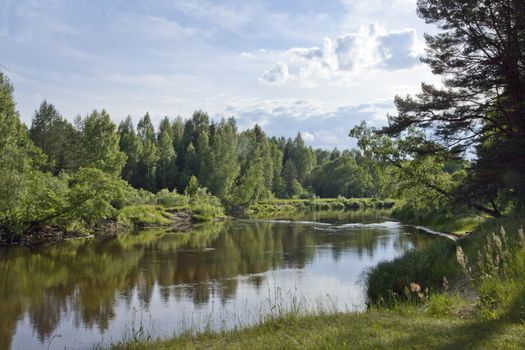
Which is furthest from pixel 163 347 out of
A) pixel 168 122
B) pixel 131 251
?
pixel 168 122

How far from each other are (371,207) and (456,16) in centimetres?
6708

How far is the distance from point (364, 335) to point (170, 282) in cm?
1469

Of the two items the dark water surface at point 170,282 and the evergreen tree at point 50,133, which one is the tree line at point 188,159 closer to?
the evergreen tree at point 50,133

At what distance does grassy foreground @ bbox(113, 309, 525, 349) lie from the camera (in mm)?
6523

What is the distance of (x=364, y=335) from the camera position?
23.7 feet

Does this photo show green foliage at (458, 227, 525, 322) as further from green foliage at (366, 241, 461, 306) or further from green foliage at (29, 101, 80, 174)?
green foliage at (29, 101, 80, 174)

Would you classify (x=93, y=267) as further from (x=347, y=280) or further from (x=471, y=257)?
(x=471, y=257)

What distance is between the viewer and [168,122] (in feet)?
336

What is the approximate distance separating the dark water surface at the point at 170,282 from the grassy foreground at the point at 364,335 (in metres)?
1.05

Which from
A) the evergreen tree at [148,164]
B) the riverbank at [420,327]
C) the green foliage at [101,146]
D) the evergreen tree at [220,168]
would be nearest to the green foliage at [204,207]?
the evergreen tree at [220,168]

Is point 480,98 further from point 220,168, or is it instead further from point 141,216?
point 220,168

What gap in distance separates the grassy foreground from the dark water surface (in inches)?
41.3

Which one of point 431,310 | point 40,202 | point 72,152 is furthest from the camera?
point 72,152

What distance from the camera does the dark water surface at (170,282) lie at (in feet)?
45.2
